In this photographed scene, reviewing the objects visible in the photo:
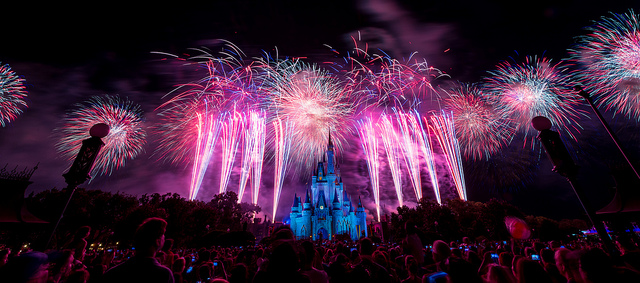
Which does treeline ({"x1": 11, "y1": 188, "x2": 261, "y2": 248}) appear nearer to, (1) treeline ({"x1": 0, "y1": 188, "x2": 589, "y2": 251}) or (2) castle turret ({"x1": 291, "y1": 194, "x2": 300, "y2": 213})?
(1) treeline ({"x1": 0, "y1": 188, "x2": 589, "y2": 251})

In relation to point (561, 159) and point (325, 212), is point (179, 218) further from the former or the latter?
point (325, 212)

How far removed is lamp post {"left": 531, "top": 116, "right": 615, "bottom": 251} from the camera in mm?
8008

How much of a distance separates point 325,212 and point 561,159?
80.6m

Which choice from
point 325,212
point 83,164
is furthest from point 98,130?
point 325,212

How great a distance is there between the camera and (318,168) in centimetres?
9494

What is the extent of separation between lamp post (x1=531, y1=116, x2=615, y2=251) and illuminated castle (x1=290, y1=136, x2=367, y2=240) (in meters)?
76.2

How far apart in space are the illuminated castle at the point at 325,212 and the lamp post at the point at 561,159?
250ft

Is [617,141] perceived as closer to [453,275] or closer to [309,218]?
[453,275]

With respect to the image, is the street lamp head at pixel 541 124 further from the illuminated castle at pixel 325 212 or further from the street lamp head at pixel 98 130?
the illuminated castle at pixel 325 212

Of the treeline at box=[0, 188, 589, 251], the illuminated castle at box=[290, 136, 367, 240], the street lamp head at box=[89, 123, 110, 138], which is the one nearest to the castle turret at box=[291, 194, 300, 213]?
the illuminated castle at box=[290, 136, 367, 240]

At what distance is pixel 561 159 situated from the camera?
8.53 m

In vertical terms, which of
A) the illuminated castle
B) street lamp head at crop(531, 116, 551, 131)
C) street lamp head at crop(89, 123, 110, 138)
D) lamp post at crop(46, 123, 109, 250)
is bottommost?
lamp post at crop(46, 123, 109, 250)

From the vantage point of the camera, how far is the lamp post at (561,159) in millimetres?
8008

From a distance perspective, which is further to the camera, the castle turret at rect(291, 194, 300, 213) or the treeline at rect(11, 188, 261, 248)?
the castle turret at rect(291, 194, 300, 213)
